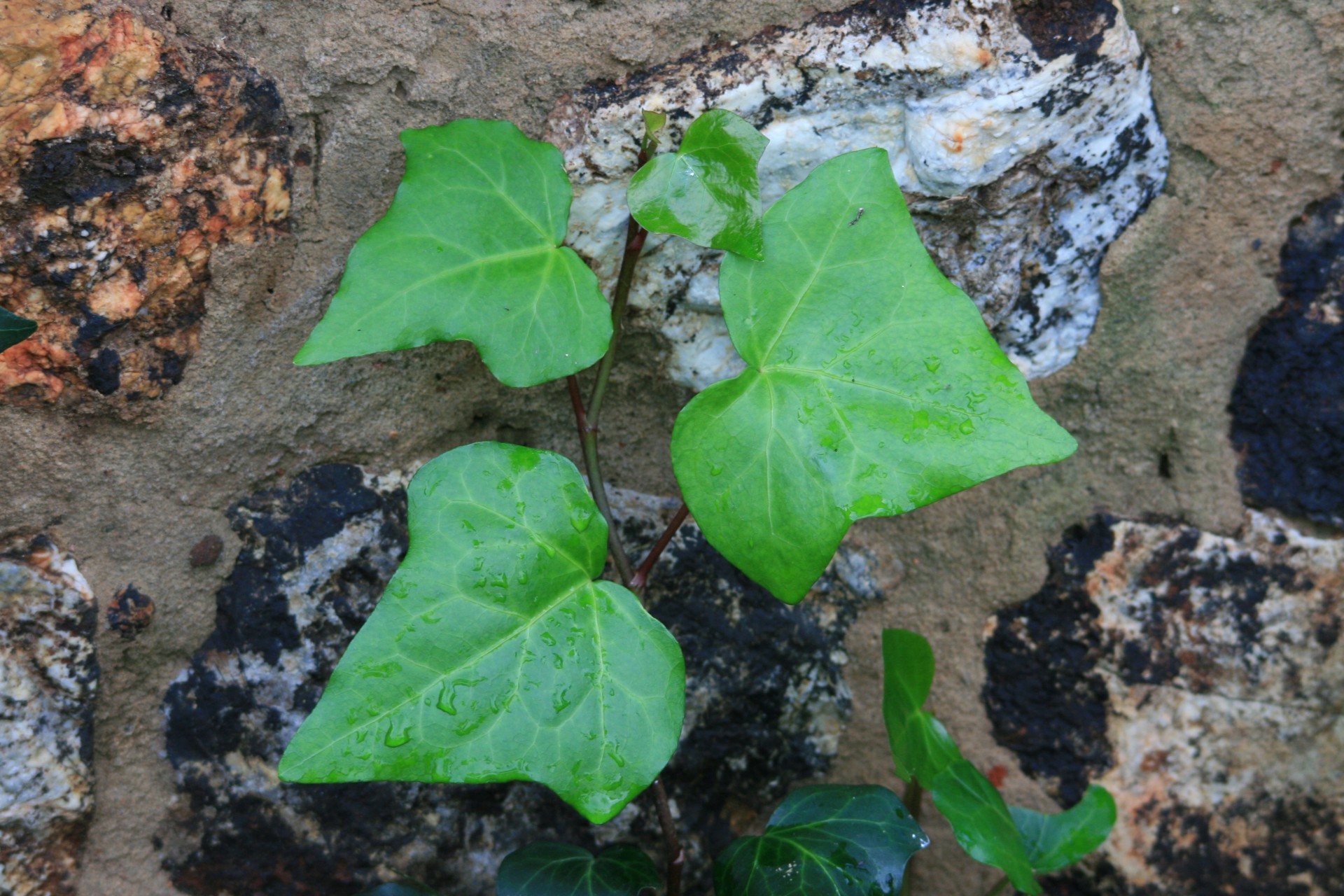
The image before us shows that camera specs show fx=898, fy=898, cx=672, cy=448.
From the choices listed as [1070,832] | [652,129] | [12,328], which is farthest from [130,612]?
[1070,832]

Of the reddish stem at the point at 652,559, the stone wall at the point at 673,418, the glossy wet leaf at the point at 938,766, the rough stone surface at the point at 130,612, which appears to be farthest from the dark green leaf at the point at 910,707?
the rough stone surface at the point at 130,612

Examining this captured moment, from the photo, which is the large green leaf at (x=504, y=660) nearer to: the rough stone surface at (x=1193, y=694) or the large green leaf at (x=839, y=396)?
the large green leaf at (x=839, y=396)

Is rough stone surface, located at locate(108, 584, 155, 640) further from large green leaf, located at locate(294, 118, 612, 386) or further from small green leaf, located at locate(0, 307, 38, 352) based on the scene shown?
large green leaf, located at locate(294, 118, 612, 386)

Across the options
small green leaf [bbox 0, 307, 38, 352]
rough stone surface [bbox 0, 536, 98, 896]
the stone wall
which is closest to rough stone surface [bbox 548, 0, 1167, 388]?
the stone wall

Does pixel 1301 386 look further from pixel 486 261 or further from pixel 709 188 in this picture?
pixel 486 261

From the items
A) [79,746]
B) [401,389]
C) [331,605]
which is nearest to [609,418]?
[401,389]
